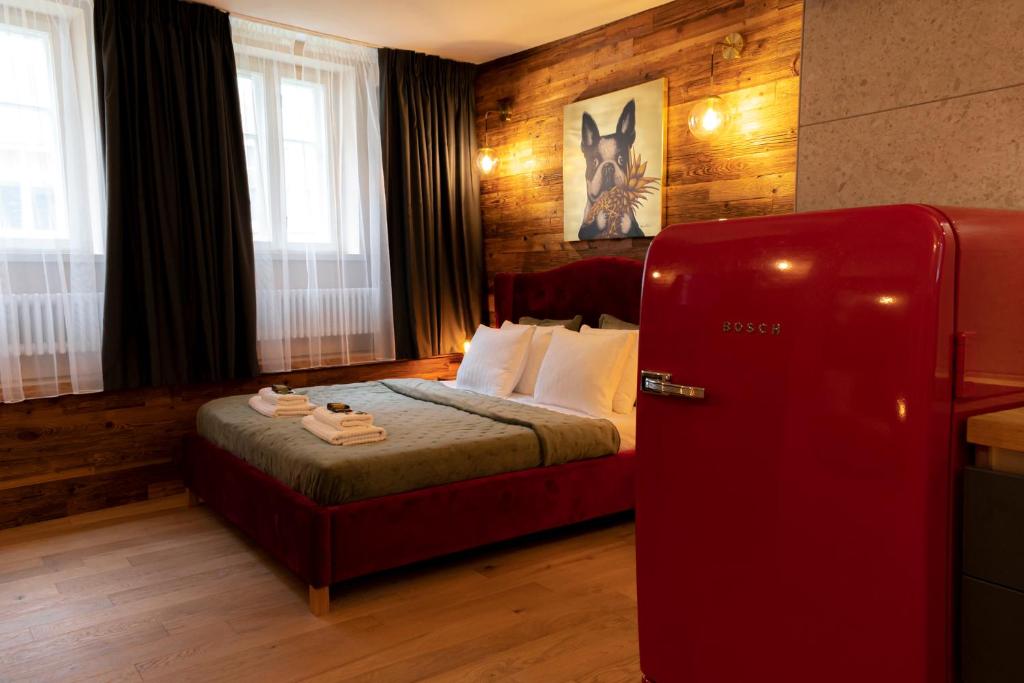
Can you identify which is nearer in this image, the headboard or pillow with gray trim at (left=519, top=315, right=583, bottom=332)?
the headboard

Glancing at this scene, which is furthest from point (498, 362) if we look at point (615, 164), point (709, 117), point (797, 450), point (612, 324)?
point (797, 450)

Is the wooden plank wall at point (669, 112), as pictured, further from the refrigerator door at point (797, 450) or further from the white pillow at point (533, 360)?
the refrigerator door at point (797, 450)

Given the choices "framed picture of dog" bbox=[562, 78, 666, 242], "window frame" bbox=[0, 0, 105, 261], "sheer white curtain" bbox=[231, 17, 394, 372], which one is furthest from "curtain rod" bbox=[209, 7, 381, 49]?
"framed picture of dog" bbox=[562, 78, 666, 242]

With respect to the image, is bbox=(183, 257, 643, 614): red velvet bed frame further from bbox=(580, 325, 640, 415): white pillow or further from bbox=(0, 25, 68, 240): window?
bbox=(0, 25, 68, 240): window

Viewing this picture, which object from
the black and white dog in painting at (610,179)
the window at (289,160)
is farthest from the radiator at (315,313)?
the black and white dog in painting at (610,179)

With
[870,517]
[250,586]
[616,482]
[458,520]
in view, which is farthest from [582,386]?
[870,517]

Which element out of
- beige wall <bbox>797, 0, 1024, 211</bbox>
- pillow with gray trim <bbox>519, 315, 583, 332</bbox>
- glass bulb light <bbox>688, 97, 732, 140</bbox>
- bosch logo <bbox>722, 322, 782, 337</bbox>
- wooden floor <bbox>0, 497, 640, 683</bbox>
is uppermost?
glass bulb light <bbox>688, 97, 732, 140</bbox>

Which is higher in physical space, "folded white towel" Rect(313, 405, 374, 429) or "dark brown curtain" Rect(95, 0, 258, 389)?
"dark brown curtain" Rect(95, 0, 258, 389)

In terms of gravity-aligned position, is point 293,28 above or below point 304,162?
above

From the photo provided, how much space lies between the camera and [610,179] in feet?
13.9

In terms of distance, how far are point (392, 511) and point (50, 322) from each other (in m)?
2.17

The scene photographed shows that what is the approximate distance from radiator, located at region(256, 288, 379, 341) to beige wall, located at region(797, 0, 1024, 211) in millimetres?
3176

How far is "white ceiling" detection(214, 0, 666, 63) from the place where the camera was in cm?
392

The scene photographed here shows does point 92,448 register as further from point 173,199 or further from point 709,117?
point 709,117
